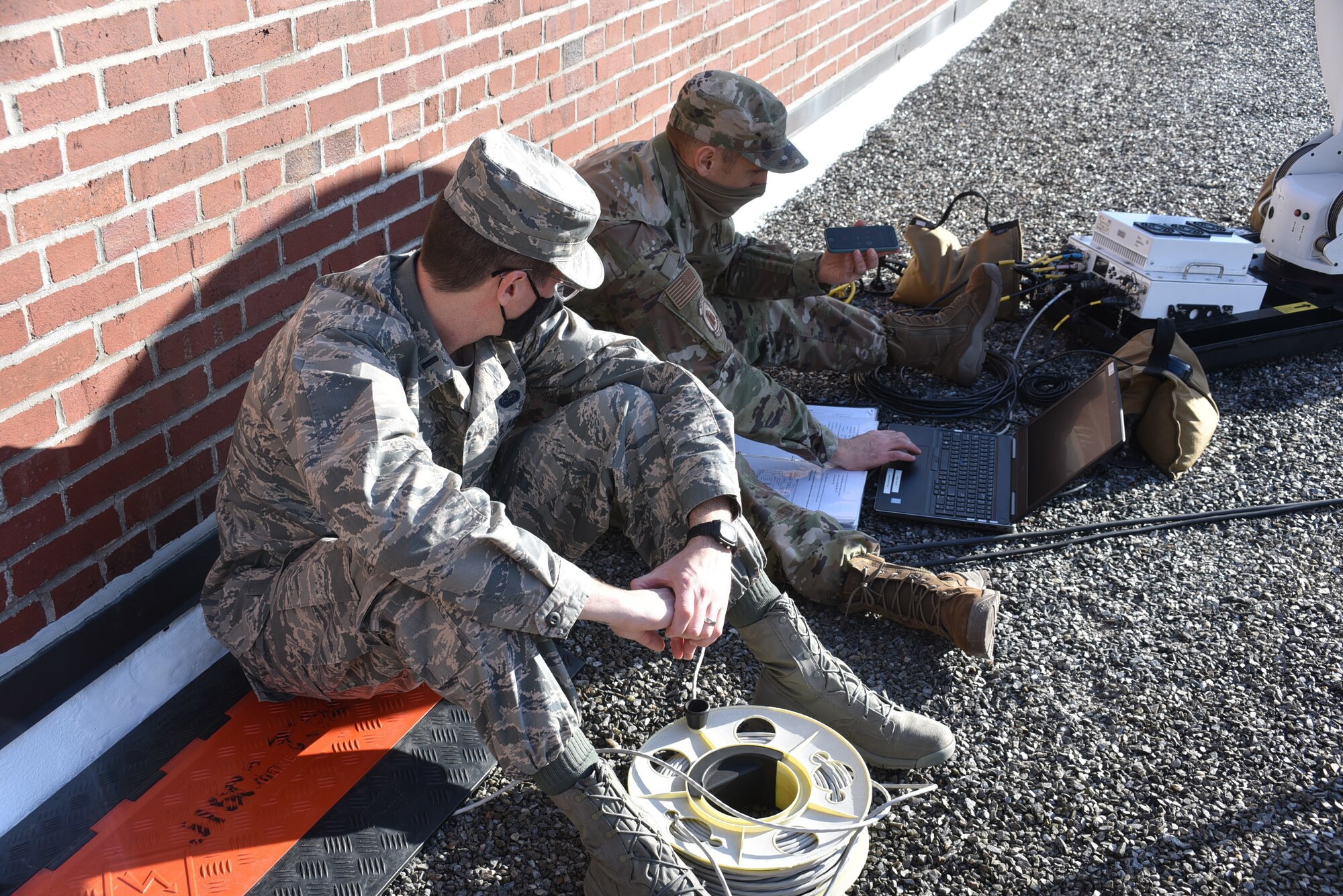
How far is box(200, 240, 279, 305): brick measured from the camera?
2.71 meters

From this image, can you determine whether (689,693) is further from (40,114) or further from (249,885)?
(40,114)

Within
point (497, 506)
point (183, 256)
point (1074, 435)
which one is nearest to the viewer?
point (497, 506)

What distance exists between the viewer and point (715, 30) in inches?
198

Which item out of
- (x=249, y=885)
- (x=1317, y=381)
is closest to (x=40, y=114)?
(x=249, y=885)

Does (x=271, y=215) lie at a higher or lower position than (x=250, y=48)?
lower

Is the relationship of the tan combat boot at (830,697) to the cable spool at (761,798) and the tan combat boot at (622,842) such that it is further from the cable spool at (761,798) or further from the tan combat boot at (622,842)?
the tan combat boot at (622,842)

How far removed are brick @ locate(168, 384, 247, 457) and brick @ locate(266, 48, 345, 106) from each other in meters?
0.75

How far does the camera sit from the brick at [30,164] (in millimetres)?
2150

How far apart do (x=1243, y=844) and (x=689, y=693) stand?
1268mm

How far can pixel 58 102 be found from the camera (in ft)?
7.32

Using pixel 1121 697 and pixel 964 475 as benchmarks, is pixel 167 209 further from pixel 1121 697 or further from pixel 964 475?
pixel 1121 697

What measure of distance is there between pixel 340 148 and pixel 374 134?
0.16 meters

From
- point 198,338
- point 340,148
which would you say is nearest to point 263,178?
point 340,148

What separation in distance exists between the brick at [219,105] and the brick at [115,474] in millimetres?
747
